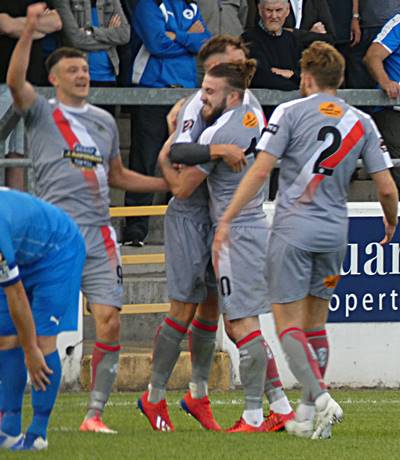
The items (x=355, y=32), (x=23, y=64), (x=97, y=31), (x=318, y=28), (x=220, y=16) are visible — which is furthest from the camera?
(x=355, y=32)

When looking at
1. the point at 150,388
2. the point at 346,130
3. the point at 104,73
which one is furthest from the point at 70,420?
the point at 104,73

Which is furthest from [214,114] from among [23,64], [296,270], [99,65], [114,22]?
[99,65]

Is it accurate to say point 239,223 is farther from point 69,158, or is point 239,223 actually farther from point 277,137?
point 69,158

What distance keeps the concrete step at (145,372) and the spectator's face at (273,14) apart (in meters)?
2.78

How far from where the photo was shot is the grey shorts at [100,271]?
8773 millimetres

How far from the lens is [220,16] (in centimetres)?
1327

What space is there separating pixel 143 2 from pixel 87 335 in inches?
109

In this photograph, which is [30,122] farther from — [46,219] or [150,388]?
[150,388]

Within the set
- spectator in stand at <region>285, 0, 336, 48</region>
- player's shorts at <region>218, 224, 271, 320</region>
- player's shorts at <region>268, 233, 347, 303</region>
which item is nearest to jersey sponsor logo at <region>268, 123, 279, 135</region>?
player's shorts at <region>268, 233, 347, 303</region>

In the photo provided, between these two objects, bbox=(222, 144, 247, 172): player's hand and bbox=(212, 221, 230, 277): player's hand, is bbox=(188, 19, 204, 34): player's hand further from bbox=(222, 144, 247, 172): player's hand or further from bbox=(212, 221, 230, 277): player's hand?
bbox=(212, 221, 230, 277): player's hand

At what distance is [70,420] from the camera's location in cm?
975

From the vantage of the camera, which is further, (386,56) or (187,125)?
(386,56)

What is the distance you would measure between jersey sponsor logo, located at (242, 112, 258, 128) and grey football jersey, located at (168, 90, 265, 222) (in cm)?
5

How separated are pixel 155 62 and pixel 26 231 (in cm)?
567
